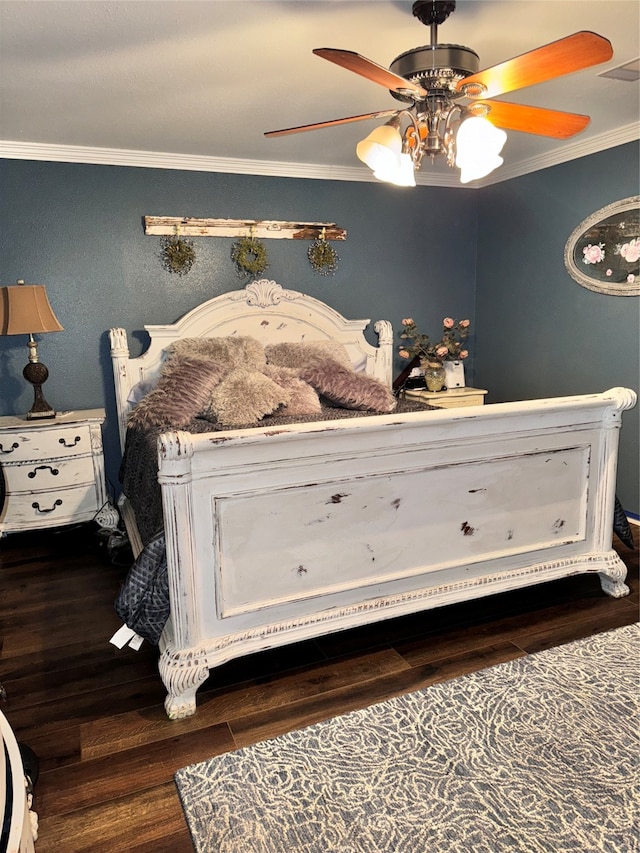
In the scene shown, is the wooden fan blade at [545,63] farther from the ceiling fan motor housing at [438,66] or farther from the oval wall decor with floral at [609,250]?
the oval wall decor with floral at [609,250]

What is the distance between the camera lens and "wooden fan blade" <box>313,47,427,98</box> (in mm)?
1606

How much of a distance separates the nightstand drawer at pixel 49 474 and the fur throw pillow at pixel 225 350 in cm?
88

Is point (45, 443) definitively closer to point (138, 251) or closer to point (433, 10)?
point (138, 251)

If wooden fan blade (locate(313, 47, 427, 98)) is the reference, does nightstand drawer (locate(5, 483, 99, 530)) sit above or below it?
below

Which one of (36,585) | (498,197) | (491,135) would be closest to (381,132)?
(491,135)

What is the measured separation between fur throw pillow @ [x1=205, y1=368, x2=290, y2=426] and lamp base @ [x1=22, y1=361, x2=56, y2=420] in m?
1.08

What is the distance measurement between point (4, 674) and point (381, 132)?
2381 mm

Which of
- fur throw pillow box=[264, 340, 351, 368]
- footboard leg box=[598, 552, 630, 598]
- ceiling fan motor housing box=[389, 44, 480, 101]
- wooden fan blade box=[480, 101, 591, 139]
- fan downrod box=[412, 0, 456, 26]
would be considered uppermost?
fan downrod box=[412, 0, 456, 26]

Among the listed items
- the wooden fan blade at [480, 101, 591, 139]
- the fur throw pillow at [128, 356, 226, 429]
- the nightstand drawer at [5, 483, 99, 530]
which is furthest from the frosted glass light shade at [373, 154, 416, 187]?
the nightstand drawer at [5, 483, 99, 530]

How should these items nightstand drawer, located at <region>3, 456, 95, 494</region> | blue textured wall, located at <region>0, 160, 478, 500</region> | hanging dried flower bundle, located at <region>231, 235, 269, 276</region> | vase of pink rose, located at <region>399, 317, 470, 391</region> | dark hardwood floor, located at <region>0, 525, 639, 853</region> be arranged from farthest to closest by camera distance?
vase of pink rose, located at <region>399, 317, 470, 391</region> → hanging dried flower bundle, located at <region>231, 235, 269, 276</region> → blue textured wall, located at <region>0, 160, 478, 500</region> → nightstand drawer, located at <region>3, 456, 95, 494</region> → dark hardwood floor, located at <region>0, 525, 639, 853</region>

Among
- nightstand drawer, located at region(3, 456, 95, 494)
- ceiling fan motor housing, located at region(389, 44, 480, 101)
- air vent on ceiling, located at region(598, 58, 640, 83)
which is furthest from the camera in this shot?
nightstand drawer, located at region(3, 456, 95, 494)

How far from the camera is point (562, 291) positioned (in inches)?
161

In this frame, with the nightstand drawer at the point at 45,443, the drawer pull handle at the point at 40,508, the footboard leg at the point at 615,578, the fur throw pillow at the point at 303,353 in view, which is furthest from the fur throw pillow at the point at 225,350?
the footboard leg at the point at 615,578

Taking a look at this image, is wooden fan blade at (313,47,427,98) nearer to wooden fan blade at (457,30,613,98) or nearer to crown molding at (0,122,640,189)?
wooden fan blade at (457,30,613,98)
